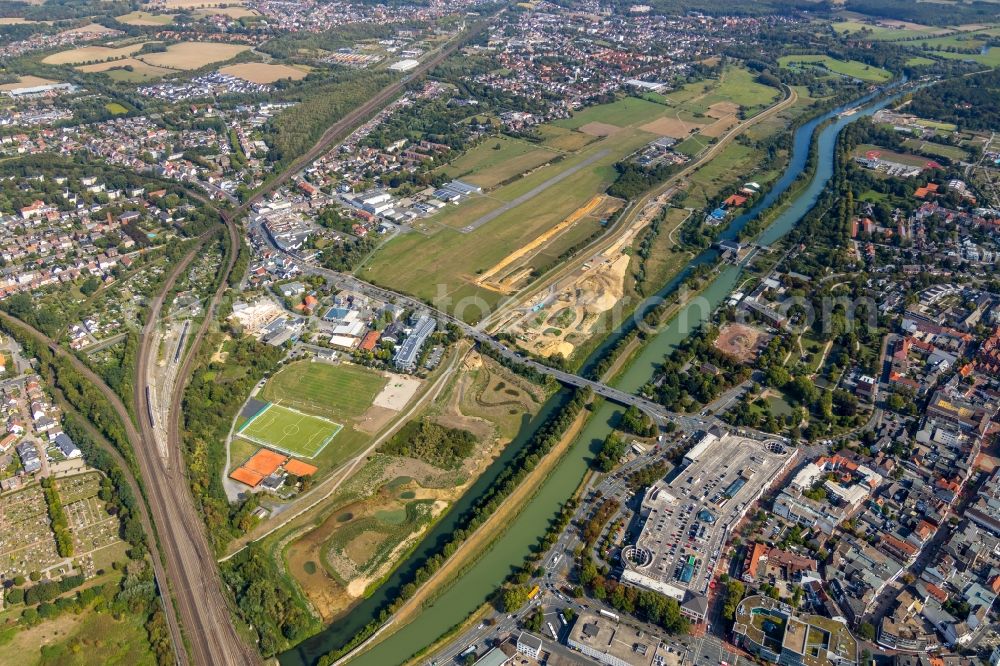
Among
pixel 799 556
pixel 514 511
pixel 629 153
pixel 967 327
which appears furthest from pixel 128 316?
pixel 967 327

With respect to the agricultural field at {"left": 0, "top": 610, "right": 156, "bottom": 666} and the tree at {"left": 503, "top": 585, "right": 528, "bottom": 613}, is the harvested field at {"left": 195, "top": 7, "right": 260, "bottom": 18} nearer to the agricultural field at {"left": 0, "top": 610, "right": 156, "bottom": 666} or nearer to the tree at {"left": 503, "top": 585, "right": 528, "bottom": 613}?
the agricultural field at {"left": 0, "top": 610, "right": 156, "bottom": 666}

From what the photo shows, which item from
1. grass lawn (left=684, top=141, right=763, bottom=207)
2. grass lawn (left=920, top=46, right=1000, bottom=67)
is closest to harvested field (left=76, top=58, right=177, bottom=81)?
grass lawn (left=684, top=141, right=763, bottom=207)

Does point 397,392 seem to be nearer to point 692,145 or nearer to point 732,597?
point 732,597

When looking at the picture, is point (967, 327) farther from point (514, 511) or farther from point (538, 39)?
point (538, 39)

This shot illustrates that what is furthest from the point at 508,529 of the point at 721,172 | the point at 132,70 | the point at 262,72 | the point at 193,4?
the point at 193,4

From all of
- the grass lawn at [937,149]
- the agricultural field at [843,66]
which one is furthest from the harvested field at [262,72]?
the grass lawn at [937,149]

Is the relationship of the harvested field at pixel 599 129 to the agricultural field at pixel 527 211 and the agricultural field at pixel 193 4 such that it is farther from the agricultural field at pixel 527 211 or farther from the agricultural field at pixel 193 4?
the agricultural field at pixel 193 4
